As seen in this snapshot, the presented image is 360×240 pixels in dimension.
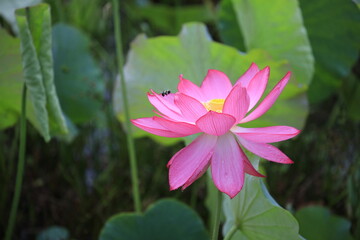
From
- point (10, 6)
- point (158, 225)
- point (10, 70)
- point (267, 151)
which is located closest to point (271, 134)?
point (267, 151)

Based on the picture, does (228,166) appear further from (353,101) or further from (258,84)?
(353,101)

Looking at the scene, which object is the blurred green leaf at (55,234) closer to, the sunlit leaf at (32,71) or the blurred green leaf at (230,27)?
the sunlit leaf at (32,71)

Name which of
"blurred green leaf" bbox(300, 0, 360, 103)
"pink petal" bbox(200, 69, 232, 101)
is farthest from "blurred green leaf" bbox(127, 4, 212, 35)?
"pink petal" bbox(200, 69, 232, 101)

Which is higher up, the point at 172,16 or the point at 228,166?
the point at 228,166

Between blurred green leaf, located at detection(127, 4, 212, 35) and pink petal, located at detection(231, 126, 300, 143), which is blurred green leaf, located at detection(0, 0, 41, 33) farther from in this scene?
blurred green leaf, located at detection(127, 4, 212, 35)

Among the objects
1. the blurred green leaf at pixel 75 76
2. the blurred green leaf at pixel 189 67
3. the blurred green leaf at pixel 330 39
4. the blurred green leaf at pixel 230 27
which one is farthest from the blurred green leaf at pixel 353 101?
the blurred green leaf at pixel 75 76

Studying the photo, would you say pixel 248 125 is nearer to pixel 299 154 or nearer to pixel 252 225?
pixel 252 225

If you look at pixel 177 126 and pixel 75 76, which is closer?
pixel 177 126

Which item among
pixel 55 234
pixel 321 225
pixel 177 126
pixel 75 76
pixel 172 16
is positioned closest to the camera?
pixel 177 126
